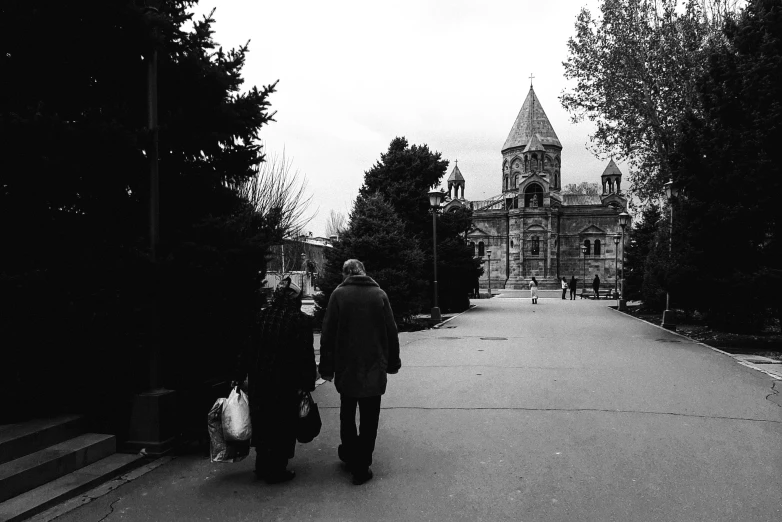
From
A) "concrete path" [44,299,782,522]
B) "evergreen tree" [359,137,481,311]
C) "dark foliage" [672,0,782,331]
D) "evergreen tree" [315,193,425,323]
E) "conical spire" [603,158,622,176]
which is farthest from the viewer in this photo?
"conical spire" [603,158,622,176]

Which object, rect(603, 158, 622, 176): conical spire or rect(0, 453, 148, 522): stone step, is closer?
rect(0, 453, 148, 522): stone step

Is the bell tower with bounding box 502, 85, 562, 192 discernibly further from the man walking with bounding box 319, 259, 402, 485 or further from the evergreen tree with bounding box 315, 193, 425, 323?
the man walking with bounding box 319, 259, 402, 485

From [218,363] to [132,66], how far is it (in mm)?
3381

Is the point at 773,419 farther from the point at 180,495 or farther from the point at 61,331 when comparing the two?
the point at 61,331

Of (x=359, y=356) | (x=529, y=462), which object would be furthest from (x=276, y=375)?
(x=529, y=462)

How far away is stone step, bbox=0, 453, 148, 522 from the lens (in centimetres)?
405

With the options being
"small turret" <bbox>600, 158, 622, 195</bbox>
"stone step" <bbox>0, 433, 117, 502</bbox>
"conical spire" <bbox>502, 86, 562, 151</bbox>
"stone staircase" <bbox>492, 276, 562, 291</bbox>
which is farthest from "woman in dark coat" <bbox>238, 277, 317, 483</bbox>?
"small turret" <bbox>600, 158, 622, 195</bbox>

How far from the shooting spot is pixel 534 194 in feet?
244

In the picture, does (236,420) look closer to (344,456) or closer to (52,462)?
(344,456)

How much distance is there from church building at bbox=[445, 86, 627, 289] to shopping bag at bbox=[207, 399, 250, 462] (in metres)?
68.7

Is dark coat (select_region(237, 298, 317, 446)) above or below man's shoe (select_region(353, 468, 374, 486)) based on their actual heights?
above

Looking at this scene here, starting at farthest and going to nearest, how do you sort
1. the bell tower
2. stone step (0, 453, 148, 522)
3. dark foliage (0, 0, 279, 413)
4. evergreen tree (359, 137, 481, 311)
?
the bell tower, evergreen tree (359, 137, 481, 311), dark foliage (0, 0, 279, 413), stone step (0, 453, 148, 522)

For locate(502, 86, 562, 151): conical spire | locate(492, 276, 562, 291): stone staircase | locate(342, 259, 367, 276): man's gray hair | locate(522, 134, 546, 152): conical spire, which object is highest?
locate(502, 86, 562, 151): conical spire

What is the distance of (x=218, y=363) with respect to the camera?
21.7 ft
